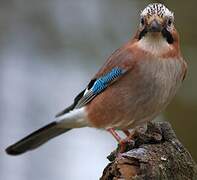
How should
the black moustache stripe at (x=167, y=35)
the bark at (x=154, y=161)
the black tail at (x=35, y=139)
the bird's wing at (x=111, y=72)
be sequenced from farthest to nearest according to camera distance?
the black tail at (x=35, y=139) < the bird's wing at (x=111, y=72) < the black moustache stripe at (x=167, y=35) < the bark at (x=154, y=161)

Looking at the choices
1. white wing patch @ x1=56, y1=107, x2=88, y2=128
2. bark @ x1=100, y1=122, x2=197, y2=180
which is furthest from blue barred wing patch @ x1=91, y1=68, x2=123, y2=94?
→ bark @ x1=100, y1=122, x2=197, y2=180

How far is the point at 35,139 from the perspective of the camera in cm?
913

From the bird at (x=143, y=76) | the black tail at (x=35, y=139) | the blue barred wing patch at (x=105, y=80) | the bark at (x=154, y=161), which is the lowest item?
the bark at (x=154, y=161)

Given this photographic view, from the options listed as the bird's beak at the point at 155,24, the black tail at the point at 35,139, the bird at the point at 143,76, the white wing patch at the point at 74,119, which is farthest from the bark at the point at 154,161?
the black tail at the point at 35,139

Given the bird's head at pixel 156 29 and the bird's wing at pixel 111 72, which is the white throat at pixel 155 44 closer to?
the bird's head at pixel 156 29

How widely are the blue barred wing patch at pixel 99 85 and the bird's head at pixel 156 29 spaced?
33 cm

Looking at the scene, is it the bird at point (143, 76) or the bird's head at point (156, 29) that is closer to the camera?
the bird's head at point (156, 29)

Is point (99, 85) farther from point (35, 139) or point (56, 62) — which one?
point (56, 62)

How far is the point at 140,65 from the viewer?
314 inches

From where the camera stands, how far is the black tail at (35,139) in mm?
9031

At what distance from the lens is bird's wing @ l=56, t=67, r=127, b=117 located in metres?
8.17

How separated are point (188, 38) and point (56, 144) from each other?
6.43ft

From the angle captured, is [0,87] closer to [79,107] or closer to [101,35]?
[101,35]

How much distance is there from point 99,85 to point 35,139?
3.39 ft
